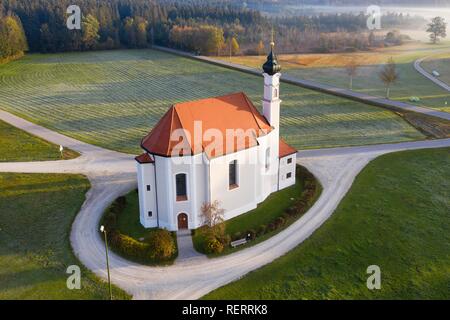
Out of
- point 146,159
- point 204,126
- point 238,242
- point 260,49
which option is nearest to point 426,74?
point 260,49

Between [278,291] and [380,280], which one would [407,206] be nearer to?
[380,280]

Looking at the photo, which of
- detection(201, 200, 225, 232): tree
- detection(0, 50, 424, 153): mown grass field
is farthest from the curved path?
detection(0, 50, 424, 153): mown grass field

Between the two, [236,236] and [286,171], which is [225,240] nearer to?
[236,236]

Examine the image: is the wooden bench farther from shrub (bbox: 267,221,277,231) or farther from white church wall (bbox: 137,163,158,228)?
white church wall (bbox: 137,163,158,228)

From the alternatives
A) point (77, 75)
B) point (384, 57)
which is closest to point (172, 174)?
point (77, 75)

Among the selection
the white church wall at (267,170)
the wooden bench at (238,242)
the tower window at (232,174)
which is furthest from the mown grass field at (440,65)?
the wooden bench at (238,242)

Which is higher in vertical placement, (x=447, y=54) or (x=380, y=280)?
Answer: (x=447, y=54)
